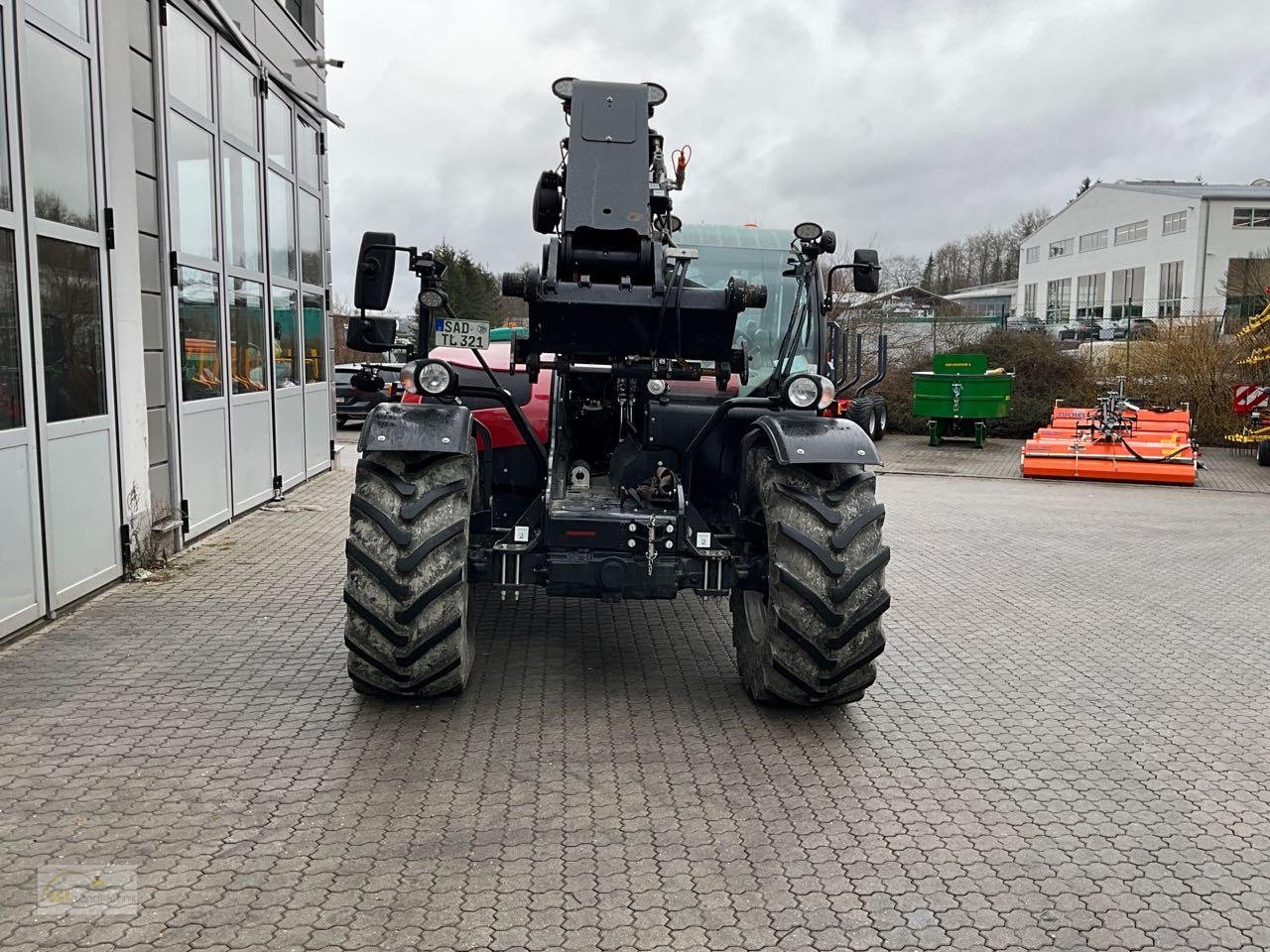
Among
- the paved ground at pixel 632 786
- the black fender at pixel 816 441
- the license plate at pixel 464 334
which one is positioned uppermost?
the license plate at pixel 464 334

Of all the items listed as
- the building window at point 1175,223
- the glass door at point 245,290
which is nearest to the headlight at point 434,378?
the glass door at point 245,290

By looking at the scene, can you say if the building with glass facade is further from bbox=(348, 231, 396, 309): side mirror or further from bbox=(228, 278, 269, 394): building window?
bbox=(348, 231, 396, 309): side mirror

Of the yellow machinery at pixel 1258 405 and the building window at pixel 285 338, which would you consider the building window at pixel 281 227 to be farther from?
the yellow machinery at pixel 1258 405

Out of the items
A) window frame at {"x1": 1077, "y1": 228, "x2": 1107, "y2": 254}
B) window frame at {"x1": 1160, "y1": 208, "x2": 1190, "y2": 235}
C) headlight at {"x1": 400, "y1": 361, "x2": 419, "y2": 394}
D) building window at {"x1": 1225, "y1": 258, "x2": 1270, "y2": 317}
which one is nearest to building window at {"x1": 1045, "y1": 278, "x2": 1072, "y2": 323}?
window frame at {"x1": 1077, "y1": 228, "x2": 1107, "y2": 254}

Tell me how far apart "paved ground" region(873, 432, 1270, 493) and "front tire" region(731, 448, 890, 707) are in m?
12.5

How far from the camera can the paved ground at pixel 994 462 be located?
53.0 feet

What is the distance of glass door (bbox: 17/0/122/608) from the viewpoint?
6.42 meters

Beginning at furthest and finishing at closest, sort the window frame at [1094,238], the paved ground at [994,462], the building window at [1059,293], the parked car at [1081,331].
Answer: the building window at [1059,293] < the window frame at [1094,238] < the parked car at [1081,331] < the paved ground at [994,462]

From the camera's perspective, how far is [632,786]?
13.7 feet

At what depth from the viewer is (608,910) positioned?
3262mm

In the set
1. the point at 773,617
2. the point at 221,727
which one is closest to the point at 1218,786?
the point at 773,617

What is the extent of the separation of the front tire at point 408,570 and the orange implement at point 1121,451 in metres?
13.1

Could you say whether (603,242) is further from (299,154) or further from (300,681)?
(299,154)

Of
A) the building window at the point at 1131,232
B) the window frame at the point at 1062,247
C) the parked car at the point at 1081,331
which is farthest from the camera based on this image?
the window frame at the point at 1062,247
